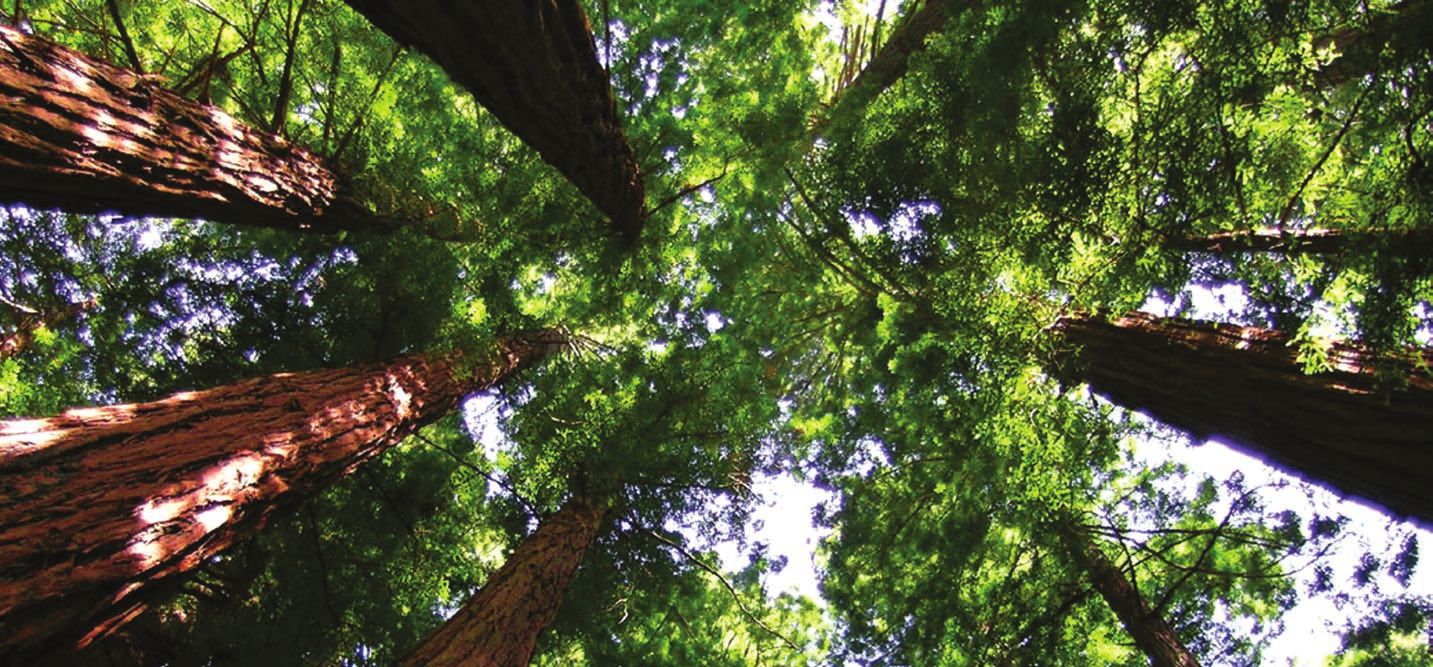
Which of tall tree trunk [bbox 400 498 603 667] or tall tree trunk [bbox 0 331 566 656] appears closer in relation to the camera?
tall tree trunk [bbox 0 331 566 656]

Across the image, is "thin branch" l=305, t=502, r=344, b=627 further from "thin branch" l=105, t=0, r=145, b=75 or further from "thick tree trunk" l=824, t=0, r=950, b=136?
"thick tree trunk" l=824, t=0, r=950, b=136

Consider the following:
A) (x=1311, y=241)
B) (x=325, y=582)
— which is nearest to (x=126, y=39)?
(x=325, y=582)

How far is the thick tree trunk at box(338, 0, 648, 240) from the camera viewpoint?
87.1 inches

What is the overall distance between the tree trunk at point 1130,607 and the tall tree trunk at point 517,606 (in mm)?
3448

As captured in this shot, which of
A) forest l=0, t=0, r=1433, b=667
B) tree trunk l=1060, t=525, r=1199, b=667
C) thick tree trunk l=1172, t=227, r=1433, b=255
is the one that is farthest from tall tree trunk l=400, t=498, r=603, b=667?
thick tree trunk l=1172, t=227, r=1433, b=255

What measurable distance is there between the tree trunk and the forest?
0.03 meters

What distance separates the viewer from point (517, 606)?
3.89m

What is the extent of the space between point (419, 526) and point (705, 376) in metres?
2.43

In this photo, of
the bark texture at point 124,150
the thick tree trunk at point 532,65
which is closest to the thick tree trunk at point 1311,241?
the thick tree trunk at point 532,65

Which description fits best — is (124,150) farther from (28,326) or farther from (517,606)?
(28,326)

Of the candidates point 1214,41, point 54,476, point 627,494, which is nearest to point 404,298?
point 627,494

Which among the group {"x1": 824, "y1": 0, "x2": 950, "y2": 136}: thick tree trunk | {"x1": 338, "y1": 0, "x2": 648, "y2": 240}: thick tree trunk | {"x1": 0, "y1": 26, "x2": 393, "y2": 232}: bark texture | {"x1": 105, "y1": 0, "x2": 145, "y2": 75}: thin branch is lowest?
{"x1": 0, "y1": 26, "x2": 393, "y2": 232}: bark texture

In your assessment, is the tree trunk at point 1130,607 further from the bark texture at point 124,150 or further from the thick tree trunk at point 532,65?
the bark texture at point 124,150

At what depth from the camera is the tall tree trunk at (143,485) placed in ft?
5.80
